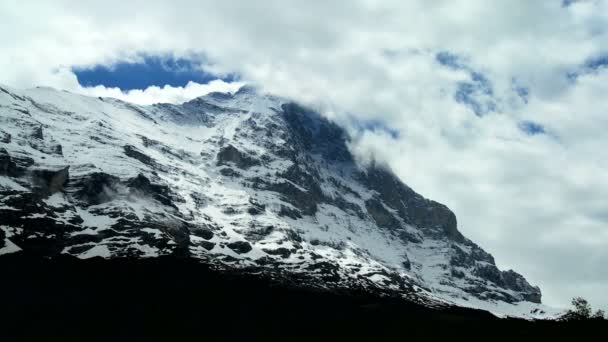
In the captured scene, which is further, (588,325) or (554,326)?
(554,326)

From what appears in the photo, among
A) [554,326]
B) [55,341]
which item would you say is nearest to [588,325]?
[554,326]

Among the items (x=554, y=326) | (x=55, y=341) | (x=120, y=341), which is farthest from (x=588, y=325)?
(x=55, y=341)

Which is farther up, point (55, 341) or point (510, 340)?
point (510, 340)

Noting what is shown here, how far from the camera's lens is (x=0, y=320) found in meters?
198

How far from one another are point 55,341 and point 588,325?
13447 cm

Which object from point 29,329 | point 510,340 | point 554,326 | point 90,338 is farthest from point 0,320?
point 554,326

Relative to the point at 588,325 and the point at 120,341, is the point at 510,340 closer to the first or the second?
the point at 588,325

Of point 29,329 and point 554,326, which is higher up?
point 554,326

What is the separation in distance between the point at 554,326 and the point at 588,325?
1629 centimetres

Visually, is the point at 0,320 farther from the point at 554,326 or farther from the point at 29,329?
the point at 554,326

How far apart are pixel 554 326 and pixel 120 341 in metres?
116

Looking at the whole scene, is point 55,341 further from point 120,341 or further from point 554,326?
point 554,326

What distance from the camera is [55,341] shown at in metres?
191

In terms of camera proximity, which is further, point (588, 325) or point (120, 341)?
point (120, 341)
